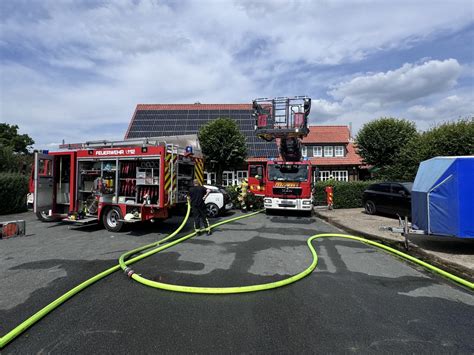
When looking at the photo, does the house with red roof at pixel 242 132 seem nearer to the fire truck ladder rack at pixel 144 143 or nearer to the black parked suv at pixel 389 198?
the black parked suv at pixel 389 198

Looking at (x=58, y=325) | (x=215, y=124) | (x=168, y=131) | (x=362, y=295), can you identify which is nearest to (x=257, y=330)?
(x=362, y=295)

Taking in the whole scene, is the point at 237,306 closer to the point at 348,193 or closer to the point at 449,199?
the point at 449,199

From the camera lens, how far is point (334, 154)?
108 feet

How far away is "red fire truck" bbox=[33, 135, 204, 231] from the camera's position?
27.7ft

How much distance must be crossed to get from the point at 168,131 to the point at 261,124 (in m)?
18.8

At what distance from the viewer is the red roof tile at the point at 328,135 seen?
109 ft

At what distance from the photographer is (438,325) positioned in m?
3.33

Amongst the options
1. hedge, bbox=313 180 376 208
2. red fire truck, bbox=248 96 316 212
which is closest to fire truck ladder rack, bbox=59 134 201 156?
red fire truck, bbox=248 96 316 212

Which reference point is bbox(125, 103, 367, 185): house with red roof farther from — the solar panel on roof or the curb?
the curb

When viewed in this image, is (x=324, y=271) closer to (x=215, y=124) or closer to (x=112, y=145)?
(x=112, y=145)

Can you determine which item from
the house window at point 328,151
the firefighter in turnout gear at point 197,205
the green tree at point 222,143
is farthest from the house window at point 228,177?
the firefighter in turnout gear at point 197,205

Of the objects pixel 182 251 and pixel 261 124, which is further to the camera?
pixel 261 124

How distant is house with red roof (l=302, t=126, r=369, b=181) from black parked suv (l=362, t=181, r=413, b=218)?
54.4 ft

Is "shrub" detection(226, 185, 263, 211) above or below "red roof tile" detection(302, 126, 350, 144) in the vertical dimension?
below
